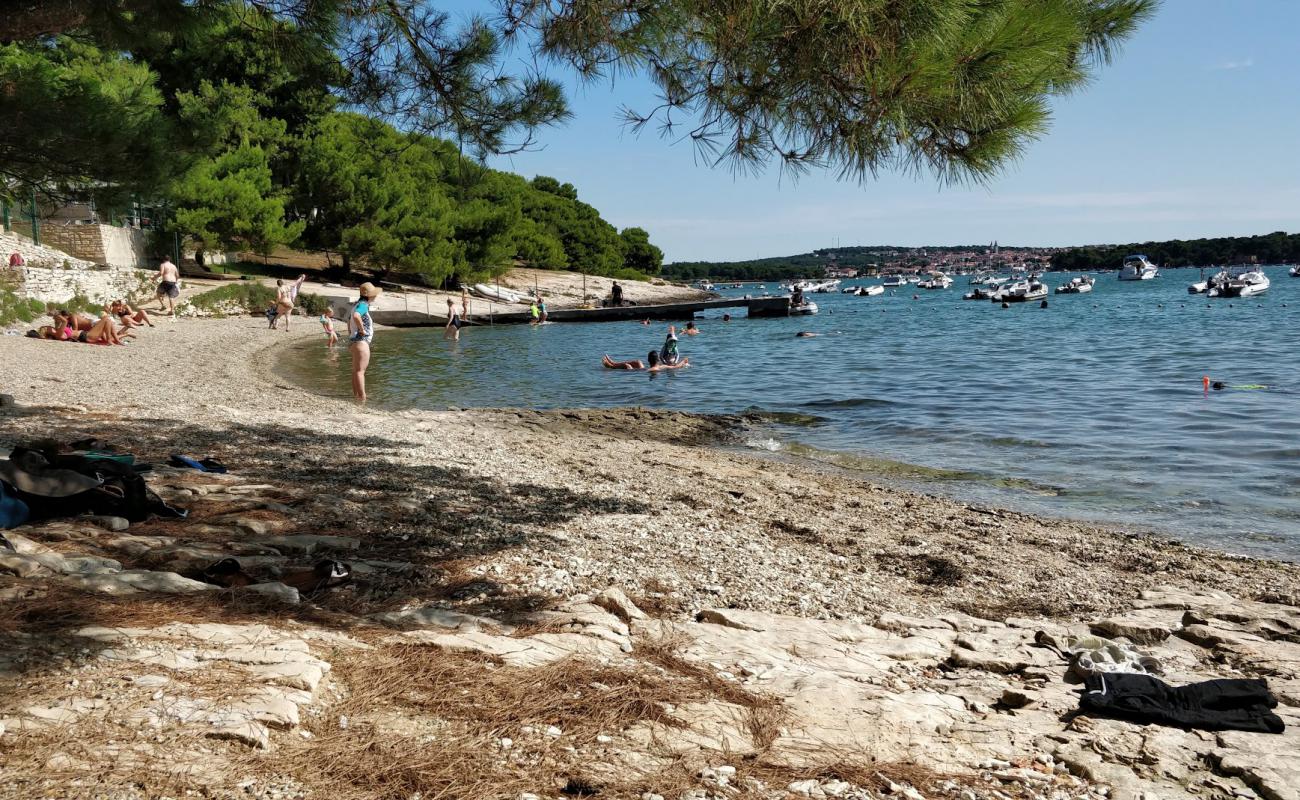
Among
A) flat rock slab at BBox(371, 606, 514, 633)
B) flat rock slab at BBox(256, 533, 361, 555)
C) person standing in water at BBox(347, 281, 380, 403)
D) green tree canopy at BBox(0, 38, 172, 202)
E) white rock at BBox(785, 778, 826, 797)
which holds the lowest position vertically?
white rock at BBox(785, 778, 826, 797)

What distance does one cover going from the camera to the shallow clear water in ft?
33.6

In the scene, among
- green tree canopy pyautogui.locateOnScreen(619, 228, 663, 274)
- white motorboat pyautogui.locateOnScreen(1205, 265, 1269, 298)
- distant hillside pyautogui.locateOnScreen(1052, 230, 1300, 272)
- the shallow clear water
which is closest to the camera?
the shallow clear water

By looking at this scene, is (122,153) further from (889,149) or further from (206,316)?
(206,316)

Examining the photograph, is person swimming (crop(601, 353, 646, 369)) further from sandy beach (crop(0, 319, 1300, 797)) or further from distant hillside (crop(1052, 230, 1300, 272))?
distant hillside (crop(1052, 230, 1300, 272))

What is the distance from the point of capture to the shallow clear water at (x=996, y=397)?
10234 millimetres

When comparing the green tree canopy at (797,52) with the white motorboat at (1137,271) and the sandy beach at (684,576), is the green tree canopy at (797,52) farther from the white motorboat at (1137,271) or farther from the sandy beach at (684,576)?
the white motorboat at (1137,271)

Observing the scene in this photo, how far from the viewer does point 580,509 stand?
738cm

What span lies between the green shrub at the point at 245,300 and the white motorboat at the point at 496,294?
54.4ft

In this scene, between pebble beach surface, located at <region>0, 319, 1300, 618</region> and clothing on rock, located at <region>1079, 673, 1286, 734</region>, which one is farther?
pebble beach surface, located at <region>0, 319, 1300, 618</region>

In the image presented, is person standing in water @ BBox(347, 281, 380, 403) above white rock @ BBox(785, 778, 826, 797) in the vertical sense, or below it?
above

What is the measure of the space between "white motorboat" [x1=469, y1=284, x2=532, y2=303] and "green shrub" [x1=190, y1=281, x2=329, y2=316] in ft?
54.4

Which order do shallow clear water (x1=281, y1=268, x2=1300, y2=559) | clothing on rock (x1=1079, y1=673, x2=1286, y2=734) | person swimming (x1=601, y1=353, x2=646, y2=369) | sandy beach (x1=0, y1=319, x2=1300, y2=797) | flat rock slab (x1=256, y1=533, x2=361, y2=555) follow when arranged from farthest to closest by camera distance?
person swimming (x1=601, y1=353, x2=646, y2=369), shallow clear water (x1=281, y1=268, x2=1300, y2=559), flat rock slab (x1=256, y1=533, x2=361, y2=555), clothing on rock (x1=1079, y1=673, x2=1286, y2=734), sandy beach (x1=0, y1=319, x2=1300, y2=797)

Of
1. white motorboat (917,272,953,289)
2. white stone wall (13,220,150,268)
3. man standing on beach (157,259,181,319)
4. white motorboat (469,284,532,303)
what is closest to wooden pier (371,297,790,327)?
white motorboat (469,284,532,303)

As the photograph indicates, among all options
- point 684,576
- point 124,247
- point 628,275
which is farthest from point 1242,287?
point 684,576
